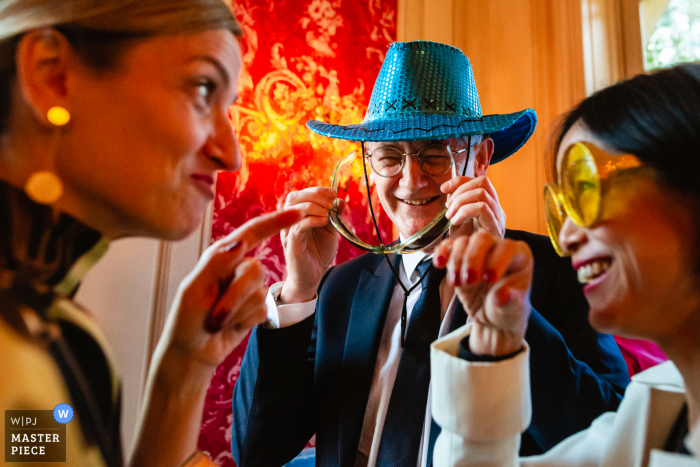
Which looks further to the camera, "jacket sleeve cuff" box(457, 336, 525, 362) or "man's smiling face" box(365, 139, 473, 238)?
"man's smiling face" box(365, 139, 473, 238)

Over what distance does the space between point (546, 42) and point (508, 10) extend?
9 centimetres

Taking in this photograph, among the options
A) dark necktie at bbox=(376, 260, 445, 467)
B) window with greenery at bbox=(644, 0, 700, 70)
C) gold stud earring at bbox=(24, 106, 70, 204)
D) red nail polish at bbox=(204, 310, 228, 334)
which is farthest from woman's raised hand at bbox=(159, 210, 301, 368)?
window with greenery at bbox=(644, 0, 700, 70)

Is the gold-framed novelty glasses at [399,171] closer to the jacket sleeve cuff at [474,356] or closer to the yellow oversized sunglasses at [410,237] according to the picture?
the yellow oversized sunglasses at [410,237]

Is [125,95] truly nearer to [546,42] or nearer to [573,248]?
[573,248]

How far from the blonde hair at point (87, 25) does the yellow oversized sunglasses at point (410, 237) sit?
0.31 meters

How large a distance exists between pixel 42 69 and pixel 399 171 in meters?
0.43

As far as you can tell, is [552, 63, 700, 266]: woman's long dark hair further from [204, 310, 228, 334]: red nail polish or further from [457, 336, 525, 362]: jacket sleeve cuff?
[204, 310, 228, 334]: red nail polish

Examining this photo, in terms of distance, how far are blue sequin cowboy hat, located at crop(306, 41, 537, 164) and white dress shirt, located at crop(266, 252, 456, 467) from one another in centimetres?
20

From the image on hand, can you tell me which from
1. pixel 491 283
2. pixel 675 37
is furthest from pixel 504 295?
pixel 675 37

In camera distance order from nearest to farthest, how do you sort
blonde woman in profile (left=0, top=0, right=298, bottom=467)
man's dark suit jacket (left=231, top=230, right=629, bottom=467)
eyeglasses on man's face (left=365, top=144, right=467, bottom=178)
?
blonde woman in profile (left=0, top=0, right=298, bottom=467), man's dark suit jacket (left=231, top=230, right=629, bottom=467), eyeglasses on man's face (left=365, top=144, right=467, bottom=178)

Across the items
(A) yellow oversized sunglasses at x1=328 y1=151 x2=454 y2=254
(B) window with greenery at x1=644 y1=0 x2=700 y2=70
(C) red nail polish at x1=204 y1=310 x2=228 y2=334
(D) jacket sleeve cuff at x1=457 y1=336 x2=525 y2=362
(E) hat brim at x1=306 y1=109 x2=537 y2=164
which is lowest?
(D) jacket sleeve cuff at x1=457 y1=336 x2=525 y2=362

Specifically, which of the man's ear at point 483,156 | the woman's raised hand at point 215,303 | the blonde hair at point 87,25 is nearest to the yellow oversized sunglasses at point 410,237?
the man's ear at point 483,156

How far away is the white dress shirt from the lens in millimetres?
580

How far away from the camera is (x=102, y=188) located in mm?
357
